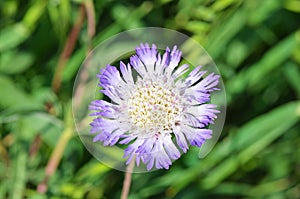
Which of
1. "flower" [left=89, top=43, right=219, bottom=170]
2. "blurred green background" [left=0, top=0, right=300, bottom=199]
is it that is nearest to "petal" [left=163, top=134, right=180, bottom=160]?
"flower" [left=89, top=43, right=219, bottom=170]

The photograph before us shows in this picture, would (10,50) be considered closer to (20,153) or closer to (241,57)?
(20,153)

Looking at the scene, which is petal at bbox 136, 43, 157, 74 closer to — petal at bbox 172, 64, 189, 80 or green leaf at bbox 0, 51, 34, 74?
petal at bbox 172, 64, 189, 80

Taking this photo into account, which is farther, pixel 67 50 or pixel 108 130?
pixel 67 50

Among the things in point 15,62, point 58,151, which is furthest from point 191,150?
point 15,62

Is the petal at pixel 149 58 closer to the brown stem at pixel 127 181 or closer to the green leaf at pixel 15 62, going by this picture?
the brown stem at pixel 127 181

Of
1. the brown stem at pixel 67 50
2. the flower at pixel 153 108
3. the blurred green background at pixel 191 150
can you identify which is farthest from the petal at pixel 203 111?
the brown stem at pixel 67 50

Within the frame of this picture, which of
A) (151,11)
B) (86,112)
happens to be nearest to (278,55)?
(151,11)

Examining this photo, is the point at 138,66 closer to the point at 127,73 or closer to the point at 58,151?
the point at 127,73
